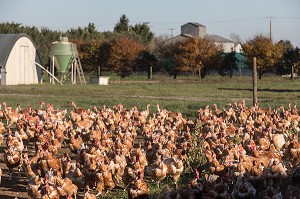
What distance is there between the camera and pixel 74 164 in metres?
9.77

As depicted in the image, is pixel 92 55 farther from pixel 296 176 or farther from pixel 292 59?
pixel 296 176

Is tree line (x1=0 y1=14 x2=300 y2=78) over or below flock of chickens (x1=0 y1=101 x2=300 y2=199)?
over

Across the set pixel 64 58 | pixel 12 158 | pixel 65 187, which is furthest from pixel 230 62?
pixel 65 187

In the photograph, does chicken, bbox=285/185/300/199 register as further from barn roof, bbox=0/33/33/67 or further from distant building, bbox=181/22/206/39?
distant building, bbox=181/22/206/39

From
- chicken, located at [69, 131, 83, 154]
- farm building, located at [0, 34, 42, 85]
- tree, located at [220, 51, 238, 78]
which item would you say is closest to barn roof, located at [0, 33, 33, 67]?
farm building, located at [0, 34, 42, 85]

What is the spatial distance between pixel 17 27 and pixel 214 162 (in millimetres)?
68561

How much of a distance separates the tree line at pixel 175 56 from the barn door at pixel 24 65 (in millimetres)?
8532

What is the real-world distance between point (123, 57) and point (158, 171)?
56862mm

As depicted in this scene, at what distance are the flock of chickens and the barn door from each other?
115 feet

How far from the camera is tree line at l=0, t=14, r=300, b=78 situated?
6231 centimetres

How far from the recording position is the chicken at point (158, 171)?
9.66 meters

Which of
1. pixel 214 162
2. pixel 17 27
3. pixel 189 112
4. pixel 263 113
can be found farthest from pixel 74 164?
pixel 17 27

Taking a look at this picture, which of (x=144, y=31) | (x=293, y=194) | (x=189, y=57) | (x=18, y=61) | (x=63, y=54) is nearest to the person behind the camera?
(x=293, y=194)

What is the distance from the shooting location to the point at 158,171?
31.7 feet
